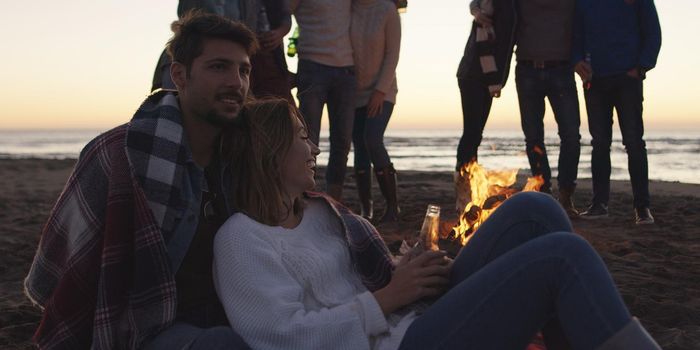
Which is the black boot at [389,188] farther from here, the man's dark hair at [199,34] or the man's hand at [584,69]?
the man's dark hair at [199,34]

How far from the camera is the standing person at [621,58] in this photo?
654 cm

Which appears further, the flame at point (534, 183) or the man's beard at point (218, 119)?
the flame at point (534, 183)

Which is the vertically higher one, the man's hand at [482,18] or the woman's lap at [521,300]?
the man's hand at [482,18]

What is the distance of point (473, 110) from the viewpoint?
667cm

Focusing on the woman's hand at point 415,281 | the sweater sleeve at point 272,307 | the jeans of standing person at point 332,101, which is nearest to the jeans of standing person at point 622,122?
the jeans of standing person at point 332,101

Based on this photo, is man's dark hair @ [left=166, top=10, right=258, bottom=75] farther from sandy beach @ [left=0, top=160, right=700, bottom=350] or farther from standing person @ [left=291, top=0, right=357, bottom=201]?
standing person @ [left=291, top=0, right=357, bottom=201]

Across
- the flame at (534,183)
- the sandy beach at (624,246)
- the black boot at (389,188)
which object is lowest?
the sandy beach at (624,246)

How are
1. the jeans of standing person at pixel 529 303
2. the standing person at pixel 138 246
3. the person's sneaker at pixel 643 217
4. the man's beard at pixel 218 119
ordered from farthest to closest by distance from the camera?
the person's sneaker at pixel 643 217 → the man's beard at pixel 218 119 → the standing person at pixel 138 246 → the jeans of standing person at pixel 529 303

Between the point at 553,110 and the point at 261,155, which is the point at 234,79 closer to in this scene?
the point at 261,155

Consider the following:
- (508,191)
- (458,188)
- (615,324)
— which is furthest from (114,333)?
(458,188)

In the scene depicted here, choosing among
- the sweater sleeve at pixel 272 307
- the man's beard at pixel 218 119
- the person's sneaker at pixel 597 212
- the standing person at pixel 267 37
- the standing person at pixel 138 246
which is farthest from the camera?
the person's sneaker at pixel 597 212

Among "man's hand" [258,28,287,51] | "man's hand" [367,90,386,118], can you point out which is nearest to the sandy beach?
"man's hand" [367,90,386,118]

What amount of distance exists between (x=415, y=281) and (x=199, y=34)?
3.78 ft

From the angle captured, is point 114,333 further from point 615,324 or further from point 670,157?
point 670,157
